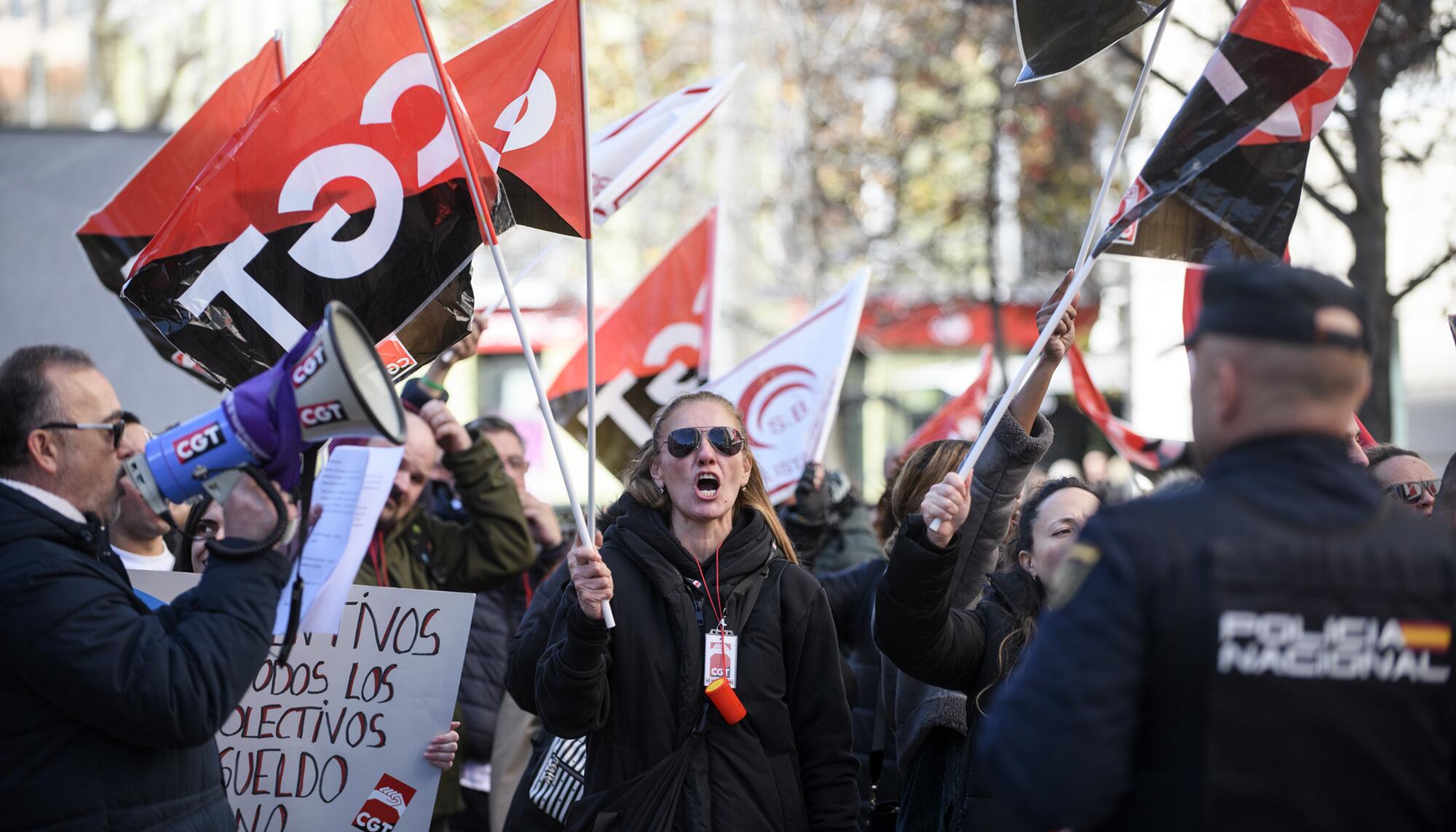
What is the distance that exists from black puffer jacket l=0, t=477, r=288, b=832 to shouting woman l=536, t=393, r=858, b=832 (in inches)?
35.5

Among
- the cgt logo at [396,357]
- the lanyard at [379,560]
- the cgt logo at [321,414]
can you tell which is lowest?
the lanyard at [379,560]

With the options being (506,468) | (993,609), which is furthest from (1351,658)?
(506,468)

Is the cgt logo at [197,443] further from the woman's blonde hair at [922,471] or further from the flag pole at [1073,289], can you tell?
the woman's blonde hair at [922,471]

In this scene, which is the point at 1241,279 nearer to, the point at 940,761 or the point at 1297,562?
the point at 1297,562

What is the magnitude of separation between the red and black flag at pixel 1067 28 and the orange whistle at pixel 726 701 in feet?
6.35

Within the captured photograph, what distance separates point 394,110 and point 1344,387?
2.78 m

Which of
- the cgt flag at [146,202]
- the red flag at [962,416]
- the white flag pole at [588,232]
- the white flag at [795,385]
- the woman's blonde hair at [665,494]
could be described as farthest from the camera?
the red flag at [962,416]

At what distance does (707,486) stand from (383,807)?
1.29m

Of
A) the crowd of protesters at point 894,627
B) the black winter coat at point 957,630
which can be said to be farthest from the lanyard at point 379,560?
the black winter coat at point 957,630

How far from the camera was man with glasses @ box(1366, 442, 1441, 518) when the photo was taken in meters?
4.15

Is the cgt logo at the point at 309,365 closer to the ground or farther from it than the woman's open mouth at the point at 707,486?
farther from it

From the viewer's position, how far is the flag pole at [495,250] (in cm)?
335

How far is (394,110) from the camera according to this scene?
3.92 meters

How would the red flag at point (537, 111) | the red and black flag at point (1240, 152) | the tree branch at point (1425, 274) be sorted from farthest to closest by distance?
the tree branch at point (1425, 274) → the red flag at point (537, 111) → the red and black flag at point (1240, 152)
